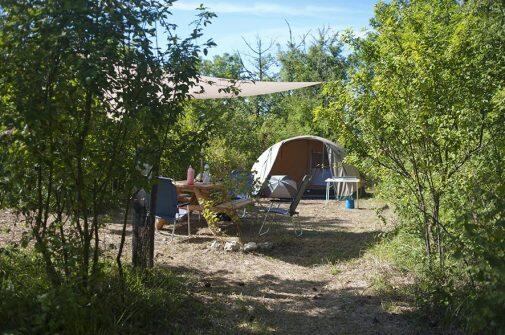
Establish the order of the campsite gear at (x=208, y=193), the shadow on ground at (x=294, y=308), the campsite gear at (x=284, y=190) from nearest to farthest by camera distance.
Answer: the shadow on ground at (x=294, y=308)
the campsite gear at (x=208, y=193)
the campsite gear at (x=284, y=190)

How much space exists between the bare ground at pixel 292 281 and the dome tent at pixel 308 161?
16.7ft

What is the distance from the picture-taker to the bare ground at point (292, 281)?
355 cm

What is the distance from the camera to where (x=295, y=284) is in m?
4.70

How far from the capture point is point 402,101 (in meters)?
3.83

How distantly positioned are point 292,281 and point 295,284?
0.10 meters

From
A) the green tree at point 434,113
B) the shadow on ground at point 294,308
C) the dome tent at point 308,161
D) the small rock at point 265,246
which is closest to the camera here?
the shadow on ground at point 294,308

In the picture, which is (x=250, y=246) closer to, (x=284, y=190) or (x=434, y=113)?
(x=434, y=113)

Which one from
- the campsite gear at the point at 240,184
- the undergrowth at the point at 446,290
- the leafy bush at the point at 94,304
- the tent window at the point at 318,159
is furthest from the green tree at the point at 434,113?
the tent window at the point at 318,159

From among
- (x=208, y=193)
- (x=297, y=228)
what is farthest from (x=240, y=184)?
(x=297, y=228)

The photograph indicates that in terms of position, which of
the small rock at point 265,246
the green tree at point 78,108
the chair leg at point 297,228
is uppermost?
the green tree at point 78,108

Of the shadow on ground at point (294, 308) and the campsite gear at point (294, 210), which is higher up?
the campsite gear at point (294, 210)

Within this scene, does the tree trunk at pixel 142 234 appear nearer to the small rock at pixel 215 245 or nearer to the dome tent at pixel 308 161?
the small rock at pixel 215 245

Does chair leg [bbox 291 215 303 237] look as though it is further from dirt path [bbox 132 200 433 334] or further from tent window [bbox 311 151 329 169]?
tent window [bbox 311 151 329 169]

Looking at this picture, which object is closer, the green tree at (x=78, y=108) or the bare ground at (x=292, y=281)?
the green tree at (x=78, y=108)
